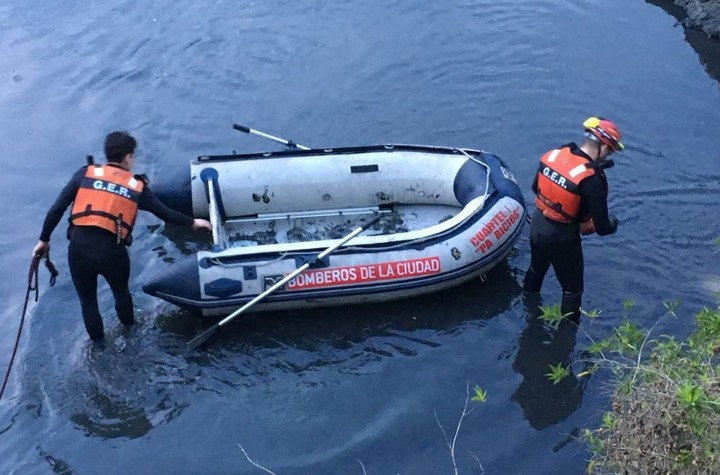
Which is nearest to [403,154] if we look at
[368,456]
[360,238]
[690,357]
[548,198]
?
[360,238]

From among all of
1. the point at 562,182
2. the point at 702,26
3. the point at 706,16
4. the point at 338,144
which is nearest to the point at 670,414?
the point at 562,182

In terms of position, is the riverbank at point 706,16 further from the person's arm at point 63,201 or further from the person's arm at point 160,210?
the person's arm at point 63,201

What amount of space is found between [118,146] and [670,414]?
4031 mm

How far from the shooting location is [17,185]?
8.88m

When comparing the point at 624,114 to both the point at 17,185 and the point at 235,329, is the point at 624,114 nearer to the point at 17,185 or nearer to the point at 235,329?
the point at 235,329

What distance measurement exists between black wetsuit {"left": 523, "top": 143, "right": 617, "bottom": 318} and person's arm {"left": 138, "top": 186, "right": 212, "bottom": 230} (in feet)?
8.18

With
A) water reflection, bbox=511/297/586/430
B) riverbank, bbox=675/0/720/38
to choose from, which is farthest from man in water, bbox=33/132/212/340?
riverbank, bbox=675/0/720/38

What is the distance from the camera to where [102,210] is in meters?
5.92

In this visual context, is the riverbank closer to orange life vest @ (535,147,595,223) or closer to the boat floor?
the boat floor

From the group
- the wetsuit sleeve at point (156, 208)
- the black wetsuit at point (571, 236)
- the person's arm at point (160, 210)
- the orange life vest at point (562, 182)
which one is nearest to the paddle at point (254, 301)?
the person's arm at point (160, 210)

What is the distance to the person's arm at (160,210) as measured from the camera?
6105mm

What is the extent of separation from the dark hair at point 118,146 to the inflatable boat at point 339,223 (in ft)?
3.57

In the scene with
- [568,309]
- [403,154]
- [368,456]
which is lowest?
[368,456]

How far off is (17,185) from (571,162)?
5.94 meters
